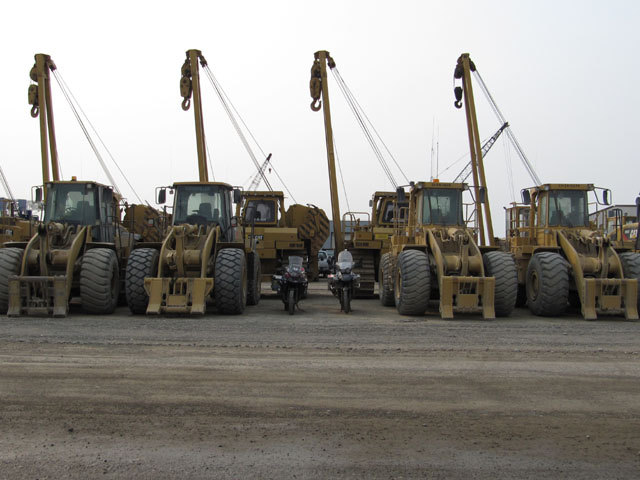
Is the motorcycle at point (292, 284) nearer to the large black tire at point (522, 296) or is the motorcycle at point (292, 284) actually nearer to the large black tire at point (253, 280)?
the large black tire at point (253, 280)

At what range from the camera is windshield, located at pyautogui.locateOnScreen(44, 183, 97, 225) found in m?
15.0

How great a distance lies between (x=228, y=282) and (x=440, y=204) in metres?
5.58

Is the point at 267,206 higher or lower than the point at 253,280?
higher

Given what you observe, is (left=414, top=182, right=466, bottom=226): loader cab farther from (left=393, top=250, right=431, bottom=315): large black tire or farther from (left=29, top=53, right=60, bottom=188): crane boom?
(left=29, top=53, right=60, bottom=188): crane boom

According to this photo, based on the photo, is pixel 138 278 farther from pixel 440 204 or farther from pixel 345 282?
pixel 440 204

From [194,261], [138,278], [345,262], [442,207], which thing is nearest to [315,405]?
[194,261]

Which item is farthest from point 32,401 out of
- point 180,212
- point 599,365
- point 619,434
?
point 180,212

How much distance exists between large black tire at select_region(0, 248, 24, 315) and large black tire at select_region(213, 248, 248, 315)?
407 centimetres

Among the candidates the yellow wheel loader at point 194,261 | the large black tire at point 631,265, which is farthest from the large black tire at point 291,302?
the large black tire at point 631,265

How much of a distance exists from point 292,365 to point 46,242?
7.87 m

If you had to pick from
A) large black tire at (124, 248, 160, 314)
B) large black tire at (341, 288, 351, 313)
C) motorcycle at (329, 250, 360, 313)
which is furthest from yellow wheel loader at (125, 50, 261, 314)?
large black tire at (341, 288, 351, 313)

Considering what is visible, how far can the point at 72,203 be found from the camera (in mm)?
15133

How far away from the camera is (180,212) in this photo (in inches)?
610

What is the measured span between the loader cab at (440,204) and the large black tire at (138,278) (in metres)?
6.48
